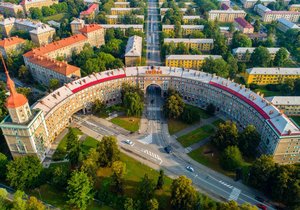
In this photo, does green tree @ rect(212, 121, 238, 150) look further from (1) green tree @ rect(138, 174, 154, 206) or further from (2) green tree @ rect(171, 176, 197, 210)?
(1) green tree @ rect(138, 174, 154, 206)

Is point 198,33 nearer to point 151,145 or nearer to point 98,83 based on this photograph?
point 98,83

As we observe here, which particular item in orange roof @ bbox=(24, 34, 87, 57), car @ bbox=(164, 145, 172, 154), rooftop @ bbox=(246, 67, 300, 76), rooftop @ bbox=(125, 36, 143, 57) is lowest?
car @ bbox=(164, 145, 172, 154)

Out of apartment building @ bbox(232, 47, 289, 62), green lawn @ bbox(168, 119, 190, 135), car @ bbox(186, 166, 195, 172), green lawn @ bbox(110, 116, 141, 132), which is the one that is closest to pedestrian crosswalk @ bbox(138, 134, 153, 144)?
green lawn @ bbox(110, 116, 141, 132)

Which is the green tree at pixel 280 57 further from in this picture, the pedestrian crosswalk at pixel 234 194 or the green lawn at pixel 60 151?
the green lawn at pixel 60 151

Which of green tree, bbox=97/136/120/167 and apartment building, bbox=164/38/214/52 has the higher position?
apartment building, bbox=164/38/214/52

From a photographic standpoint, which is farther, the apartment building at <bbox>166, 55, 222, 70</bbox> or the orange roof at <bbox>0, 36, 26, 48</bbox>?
the orange roof at <bbox>0, 36, 26, 48</bbox>

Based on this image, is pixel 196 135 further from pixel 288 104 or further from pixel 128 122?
pixel 288 104

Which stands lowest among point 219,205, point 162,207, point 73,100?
point 162,207

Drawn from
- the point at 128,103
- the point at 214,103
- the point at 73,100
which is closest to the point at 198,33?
the point at 214,103

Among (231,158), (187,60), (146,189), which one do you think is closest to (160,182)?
(146,189)
